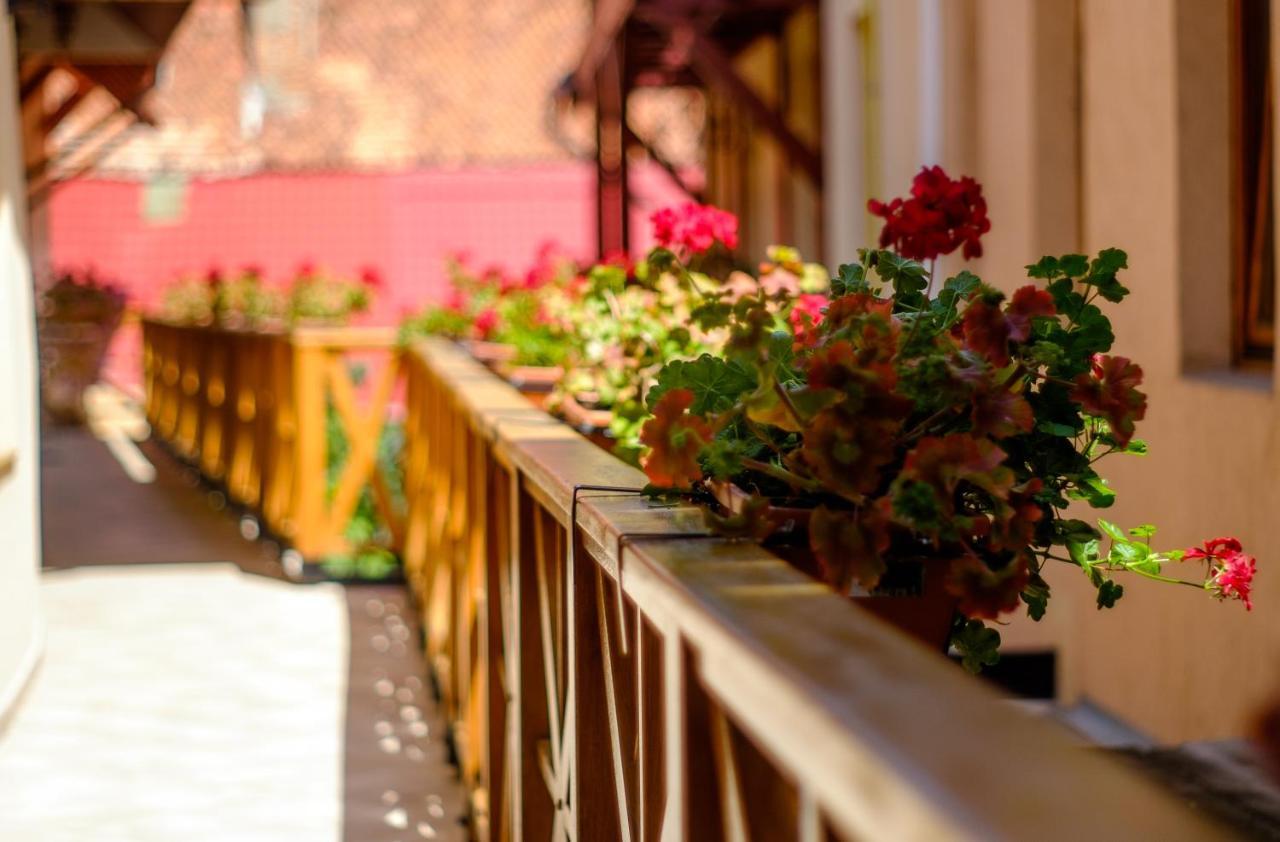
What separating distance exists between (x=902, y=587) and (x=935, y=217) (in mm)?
549

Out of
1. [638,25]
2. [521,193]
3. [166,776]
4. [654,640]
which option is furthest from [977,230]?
[521,193]

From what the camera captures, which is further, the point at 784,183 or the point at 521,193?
the point at 521,193

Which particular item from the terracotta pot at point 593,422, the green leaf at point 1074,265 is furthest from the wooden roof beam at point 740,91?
the green leaf at point 1074,265

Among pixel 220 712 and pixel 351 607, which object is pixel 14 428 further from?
pixel 351 607

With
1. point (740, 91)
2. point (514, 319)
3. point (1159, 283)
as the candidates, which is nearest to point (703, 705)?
point (1159, 283)

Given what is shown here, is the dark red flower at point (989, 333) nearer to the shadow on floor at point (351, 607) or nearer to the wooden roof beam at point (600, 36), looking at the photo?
the shadow on floor at point (351, 607)

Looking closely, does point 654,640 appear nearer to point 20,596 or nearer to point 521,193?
point 20,596

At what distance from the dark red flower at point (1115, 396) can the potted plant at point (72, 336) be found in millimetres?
15218

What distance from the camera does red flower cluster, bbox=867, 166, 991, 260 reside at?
2203 millimetres

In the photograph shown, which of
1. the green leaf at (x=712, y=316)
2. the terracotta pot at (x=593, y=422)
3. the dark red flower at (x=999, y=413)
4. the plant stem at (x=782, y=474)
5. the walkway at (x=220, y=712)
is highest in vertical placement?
the green leaf at (x=712, y=316)

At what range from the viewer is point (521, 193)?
24.3 metres

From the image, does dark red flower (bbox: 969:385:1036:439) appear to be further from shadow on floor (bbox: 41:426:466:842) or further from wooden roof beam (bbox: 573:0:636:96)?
wooden roof beam (bbox: 573:0:636:96)

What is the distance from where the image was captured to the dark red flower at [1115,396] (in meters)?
1.90

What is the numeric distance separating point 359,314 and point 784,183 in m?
2.91
